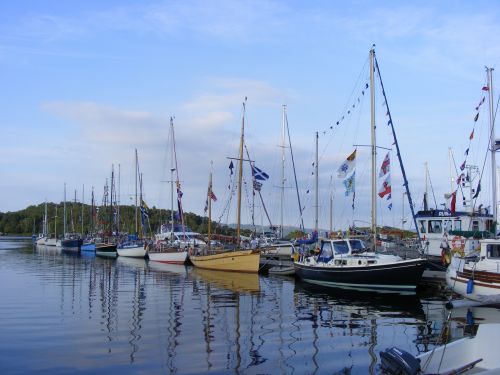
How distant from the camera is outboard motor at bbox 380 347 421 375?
9586 millimetres

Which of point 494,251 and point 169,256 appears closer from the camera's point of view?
point 494,251

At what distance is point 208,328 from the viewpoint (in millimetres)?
17188

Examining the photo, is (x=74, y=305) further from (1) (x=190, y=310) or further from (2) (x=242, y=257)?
(2) (x=242, y=257)

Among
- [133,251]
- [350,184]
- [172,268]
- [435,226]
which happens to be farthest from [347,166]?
[133,251]

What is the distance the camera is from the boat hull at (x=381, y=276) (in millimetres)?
26641

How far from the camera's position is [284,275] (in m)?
39.0

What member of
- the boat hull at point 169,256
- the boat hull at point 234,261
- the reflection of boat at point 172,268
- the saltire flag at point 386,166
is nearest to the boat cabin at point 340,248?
the saltire flag at point 386,166

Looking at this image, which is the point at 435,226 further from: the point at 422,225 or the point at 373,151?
the point at 373,151

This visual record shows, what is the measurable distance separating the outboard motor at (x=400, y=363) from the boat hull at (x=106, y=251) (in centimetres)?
6282

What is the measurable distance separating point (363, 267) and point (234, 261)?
606 inches

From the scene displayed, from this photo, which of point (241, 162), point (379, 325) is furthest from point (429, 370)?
point (241, 162)

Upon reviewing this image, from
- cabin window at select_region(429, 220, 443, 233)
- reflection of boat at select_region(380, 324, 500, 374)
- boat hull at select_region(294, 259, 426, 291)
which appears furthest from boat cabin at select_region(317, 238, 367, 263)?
reflection of boat at select_region(380, 324, 500, 374)

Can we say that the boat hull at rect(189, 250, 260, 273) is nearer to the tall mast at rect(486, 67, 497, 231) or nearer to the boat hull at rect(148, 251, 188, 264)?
the boat hull at rect(148, 251, 188, 264)

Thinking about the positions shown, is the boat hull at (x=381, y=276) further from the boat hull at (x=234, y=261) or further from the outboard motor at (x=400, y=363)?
the outboard motor at (x=400, y=363)
